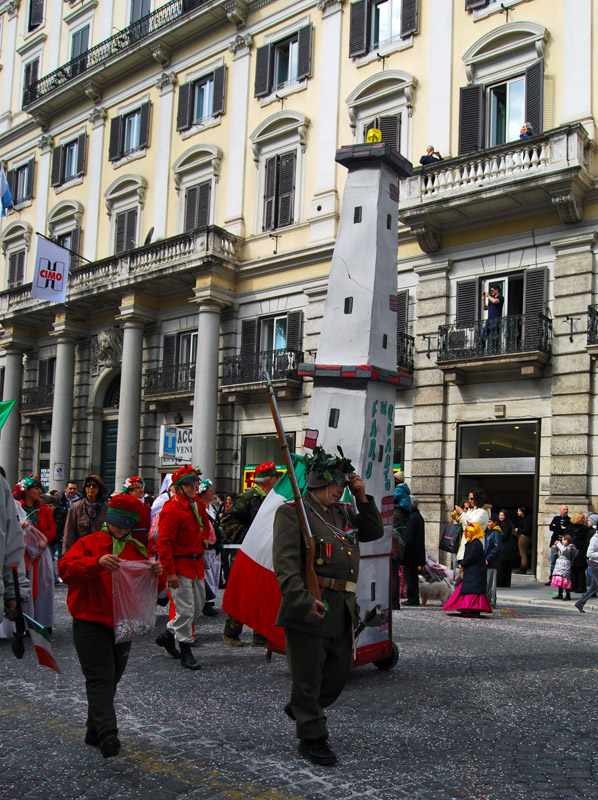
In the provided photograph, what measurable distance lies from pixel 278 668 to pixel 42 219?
29.0 m

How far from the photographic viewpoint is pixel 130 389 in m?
27.4

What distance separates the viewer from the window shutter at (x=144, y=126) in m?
29.5

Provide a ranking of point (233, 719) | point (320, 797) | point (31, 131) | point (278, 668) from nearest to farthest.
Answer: point (320, 797)
point (233, 719)
point (278, 668)
point (31, 131)

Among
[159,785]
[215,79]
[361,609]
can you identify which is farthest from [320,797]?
[215,79]

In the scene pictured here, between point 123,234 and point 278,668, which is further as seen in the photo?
point 123,234

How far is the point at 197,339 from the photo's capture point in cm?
2634

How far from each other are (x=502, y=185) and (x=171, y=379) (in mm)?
12340

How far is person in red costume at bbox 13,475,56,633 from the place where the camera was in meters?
9.75

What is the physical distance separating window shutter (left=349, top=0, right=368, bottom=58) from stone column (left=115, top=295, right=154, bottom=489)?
32.8ft

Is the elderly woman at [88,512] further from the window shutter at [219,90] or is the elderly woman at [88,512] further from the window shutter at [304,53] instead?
the window shutter at [219,90]

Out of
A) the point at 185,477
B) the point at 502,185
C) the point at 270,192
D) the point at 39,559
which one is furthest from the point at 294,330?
the point at 185,477

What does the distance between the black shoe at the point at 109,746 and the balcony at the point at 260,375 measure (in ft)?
58.6

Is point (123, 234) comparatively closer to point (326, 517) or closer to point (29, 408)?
point (29, 408)

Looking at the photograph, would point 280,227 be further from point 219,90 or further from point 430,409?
point 430,409
